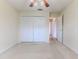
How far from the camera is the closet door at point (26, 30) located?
9.38 m

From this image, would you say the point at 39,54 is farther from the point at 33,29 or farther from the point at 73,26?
the point at 33,29

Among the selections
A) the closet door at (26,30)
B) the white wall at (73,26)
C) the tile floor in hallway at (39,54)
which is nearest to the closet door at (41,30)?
the closet door at (26,30)

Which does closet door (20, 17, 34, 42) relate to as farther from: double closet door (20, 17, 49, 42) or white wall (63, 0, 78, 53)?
white wall (63, 0, 78, 53)

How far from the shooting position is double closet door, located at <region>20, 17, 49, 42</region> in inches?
368

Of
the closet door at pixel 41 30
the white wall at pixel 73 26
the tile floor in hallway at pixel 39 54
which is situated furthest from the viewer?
the closet door at pixel 41 30

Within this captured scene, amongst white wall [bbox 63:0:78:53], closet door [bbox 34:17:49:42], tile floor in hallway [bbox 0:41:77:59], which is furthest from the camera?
closet door [bbox 34:17:49:42]

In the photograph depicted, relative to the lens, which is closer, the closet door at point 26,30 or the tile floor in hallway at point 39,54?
the tile floor in hallway at point 39,54

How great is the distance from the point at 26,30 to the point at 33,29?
53cm

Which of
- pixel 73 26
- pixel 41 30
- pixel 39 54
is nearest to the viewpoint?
pixel 39 54

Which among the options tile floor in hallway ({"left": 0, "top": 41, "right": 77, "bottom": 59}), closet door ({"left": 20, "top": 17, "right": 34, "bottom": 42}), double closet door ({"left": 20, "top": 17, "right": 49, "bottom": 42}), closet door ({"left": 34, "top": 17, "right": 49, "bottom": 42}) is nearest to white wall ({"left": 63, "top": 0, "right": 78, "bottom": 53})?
tile floor in hallway ({"left": 0, "top": 41, "right": 77, "bottom": 59})

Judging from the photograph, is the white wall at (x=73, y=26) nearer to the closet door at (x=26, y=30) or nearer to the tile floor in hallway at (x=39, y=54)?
the tile floor in hallway at (x=39, y=54)

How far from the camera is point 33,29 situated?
945 centimetres

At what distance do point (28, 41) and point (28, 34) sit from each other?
0.53 m

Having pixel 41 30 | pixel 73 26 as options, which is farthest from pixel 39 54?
pixel 41 30
